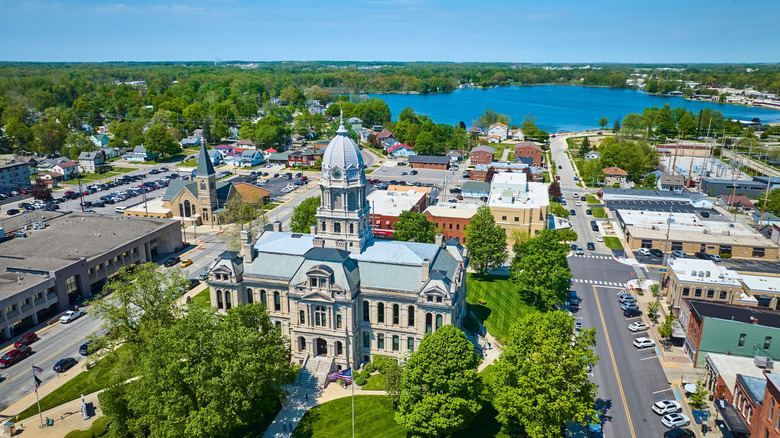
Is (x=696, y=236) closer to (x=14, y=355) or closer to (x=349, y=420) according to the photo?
(x=349, y=420)

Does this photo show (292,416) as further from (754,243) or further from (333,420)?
(754,243)

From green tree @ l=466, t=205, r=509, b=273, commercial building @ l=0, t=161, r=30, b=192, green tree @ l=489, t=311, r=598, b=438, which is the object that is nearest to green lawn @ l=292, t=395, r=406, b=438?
green tree @ l=489, t=311, r=598, b=438

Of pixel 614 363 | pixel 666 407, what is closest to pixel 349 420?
pixel 666 407

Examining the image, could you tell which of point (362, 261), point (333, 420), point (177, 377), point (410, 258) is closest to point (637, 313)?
point (410, 258)

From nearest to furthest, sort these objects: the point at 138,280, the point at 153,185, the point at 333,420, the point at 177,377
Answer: the point at 177,377, the point at 333,420, the point at 138,280, the point at 153,185

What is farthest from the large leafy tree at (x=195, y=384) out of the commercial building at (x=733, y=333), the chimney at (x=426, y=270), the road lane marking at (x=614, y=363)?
the commercial building at (x=733, y=333)

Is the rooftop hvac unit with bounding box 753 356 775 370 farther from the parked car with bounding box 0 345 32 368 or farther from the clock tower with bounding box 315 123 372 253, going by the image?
the parked car with bounding box 0 345 32 368
